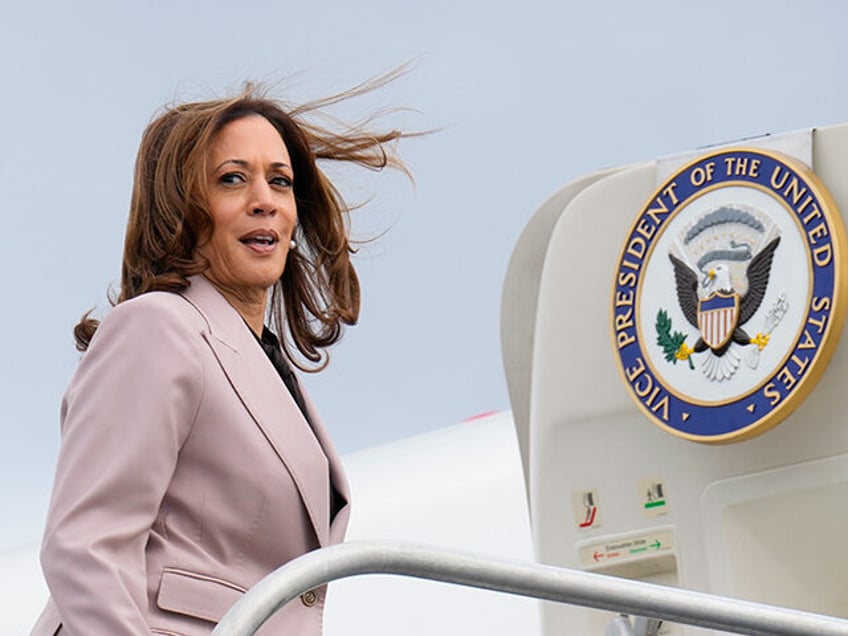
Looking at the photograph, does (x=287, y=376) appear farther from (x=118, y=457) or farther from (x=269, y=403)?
(x=118, y=457)

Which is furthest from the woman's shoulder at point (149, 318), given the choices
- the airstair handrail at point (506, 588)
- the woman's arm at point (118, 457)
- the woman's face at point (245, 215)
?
the airstair handrail at point (506, 588)

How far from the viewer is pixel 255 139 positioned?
2332 millimetres

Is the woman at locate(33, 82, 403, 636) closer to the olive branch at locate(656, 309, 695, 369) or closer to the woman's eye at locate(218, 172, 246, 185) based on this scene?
the woman's eye at locate(218, 172, 246, 185)

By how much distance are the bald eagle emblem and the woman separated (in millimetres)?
1504

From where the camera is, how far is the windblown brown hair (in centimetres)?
224

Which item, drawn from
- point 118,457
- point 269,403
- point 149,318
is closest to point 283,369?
point 269,403

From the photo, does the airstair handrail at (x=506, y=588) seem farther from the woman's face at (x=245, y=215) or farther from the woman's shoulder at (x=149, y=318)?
the woman's face at (x=245, y=215)

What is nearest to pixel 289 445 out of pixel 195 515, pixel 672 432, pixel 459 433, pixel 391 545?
pixel 195 515

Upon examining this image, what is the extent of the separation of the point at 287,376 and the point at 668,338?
1.71 meters

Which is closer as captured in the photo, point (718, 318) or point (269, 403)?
point (269, 403)

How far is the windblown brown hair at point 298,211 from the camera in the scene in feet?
7.34

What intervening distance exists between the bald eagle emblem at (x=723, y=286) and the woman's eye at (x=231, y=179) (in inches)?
67.3

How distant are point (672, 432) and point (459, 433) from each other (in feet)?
14.9

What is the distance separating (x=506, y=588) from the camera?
1890 millimetres
